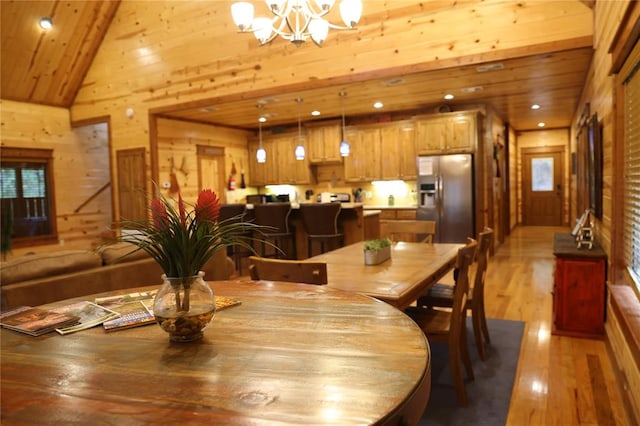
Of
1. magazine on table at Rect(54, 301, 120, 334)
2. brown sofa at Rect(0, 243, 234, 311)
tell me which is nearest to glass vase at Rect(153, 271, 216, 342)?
magazine on table at Rect(54, 301, 120, 334)

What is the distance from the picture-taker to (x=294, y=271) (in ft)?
6.78

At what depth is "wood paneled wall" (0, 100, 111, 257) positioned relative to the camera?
23.2ft

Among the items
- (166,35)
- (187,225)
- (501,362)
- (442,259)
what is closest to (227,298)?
(187,225)

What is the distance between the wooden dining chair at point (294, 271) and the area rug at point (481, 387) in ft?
3.10

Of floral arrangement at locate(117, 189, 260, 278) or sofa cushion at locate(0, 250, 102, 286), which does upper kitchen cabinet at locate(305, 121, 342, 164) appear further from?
floral arrangement at locate(117, 189, 260, 278)

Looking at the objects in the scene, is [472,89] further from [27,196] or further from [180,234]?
[27,196]

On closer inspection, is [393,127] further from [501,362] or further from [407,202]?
[501,362]

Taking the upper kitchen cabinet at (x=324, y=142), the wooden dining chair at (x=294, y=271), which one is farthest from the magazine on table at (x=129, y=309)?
the upper kitchen cabinet at (x=324, y=142)

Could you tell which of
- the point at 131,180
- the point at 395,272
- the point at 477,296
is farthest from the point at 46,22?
the point at 477,296

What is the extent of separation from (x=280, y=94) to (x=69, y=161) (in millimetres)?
4669

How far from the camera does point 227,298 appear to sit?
1.66 meters

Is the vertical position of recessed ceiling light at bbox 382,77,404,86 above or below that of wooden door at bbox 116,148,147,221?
above

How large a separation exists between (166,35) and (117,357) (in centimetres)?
633

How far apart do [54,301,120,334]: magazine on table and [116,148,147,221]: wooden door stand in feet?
18.5
